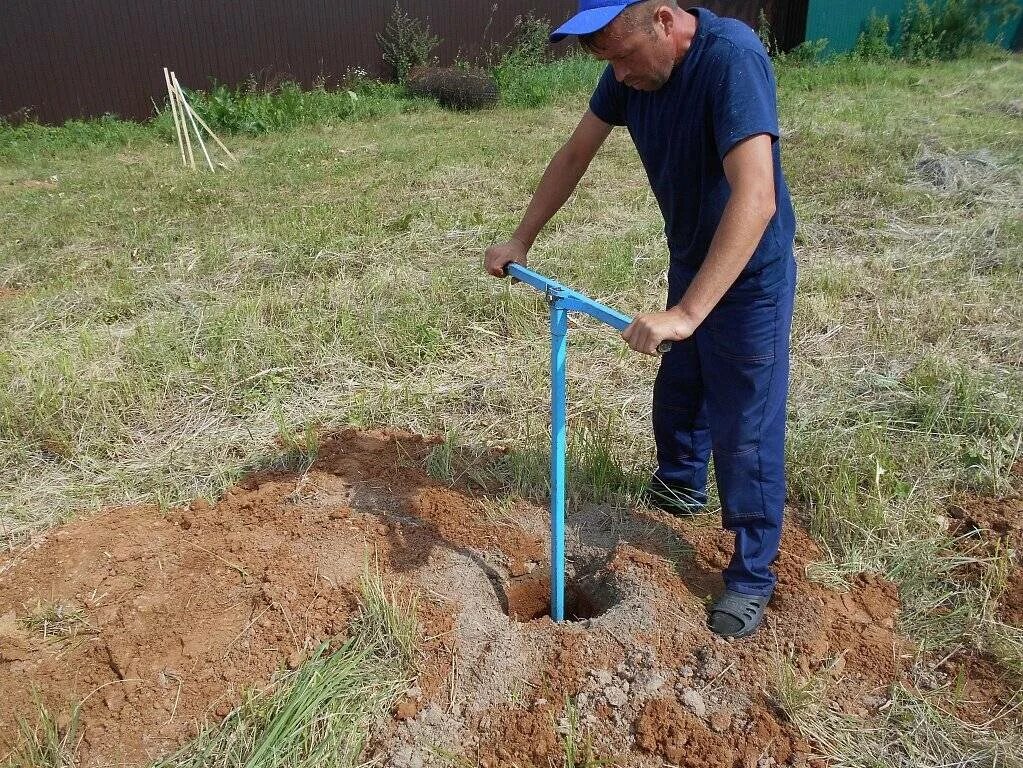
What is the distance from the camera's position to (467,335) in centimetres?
425

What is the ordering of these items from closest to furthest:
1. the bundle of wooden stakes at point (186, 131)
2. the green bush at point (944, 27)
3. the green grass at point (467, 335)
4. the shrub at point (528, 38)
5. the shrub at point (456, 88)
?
the green grass at point (467, 335) → the bundle of wooden stakes at point (186, 131) → the shrub at point (456, 88) → the shrub at point (528, 38) → the green bush at point (944, 27)

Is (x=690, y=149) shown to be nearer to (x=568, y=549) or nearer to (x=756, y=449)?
(x=756, y=449)

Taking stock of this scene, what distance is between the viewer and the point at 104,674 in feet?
7.13

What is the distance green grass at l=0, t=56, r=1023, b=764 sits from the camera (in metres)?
2.98

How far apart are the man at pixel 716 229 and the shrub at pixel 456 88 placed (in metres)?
9.31

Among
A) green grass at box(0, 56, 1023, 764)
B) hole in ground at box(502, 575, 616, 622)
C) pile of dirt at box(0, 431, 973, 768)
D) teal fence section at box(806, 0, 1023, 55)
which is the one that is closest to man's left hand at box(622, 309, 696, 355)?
pile of dirt at box(0, 431, 973, 768)

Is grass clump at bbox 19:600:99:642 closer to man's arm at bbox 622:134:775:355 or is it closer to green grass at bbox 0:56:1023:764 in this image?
green grass at bbox 0:56:1023:764

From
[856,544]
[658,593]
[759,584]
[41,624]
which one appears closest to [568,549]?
[658,593]

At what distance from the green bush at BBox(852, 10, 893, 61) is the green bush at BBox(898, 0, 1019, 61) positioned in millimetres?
389

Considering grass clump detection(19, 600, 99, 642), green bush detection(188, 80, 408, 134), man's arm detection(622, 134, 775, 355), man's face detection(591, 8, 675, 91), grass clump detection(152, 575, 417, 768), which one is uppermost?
man's face detection(591, 8, 675, 91)

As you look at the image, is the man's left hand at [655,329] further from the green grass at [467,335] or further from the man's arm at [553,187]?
the green grass at [467,335]

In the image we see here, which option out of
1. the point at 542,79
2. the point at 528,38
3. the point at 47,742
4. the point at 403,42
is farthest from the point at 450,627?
the point at 528,38

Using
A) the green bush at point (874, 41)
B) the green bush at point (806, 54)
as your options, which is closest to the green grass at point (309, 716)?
the green bush at point (806, 54)

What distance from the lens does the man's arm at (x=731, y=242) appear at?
1.79 meters
